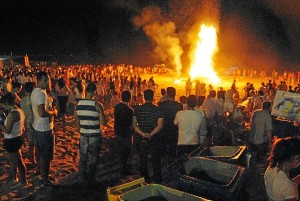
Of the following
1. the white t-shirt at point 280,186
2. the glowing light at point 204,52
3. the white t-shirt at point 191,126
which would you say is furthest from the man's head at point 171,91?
the glowing light at point 204,52

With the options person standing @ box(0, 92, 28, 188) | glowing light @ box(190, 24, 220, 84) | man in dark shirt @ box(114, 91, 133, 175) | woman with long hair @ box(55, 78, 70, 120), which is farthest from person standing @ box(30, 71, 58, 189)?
glowing light @ box(190, 24, 220, 84)

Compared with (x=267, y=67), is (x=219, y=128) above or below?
below

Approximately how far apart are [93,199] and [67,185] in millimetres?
825

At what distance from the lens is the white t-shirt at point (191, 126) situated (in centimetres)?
606

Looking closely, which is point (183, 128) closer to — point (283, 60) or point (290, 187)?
point (290, 187)

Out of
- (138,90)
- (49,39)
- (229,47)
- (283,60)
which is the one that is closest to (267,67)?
(283,60)

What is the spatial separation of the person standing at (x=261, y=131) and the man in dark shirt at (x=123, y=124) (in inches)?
116

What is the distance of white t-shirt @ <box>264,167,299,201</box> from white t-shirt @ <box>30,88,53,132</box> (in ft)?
13.4

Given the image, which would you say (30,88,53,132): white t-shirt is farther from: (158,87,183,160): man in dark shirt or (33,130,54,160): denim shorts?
(158,87,183,160): man in dark shirt

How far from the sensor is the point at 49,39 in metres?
72.6

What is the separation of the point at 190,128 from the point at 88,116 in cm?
198

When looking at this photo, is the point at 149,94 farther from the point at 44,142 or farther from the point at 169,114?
the point at 44,142

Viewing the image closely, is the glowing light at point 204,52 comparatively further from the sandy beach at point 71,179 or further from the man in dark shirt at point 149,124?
the man in dark shirt at point 149,124

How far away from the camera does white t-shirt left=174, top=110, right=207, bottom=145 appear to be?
6059 millimetres
